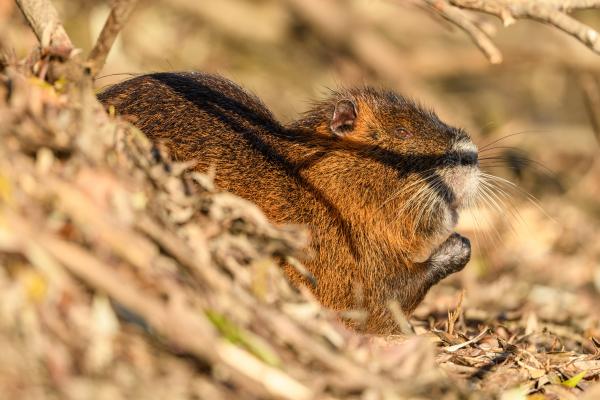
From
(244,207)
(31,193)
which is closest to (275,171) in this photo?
(244,207)

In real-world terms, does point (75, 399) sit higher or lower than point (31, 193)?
lower

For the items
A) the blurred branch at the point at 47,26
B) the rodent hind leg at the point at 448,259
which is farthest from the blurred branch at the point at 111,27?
the rodent hind leg at the point at 448,259

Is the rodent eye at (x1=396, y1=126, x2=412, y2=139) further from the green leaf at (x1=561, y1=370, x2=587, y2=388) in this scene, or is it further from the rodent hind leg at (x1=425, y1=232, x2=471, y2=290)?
the green leaf at (x1=561, y1=370, x2=587, y2=388)

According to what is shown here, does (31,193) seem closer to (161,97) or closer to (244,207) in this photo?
(244,207)

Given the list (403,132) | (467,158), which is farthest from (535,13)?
(403,132)

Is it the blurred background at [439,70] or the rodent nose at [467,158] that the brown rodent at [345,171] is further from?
the blurred background at [439,70]

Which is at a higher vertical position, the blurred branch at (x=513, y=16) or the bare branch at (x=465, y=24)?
the blurred branch at (x=513, y=16)
